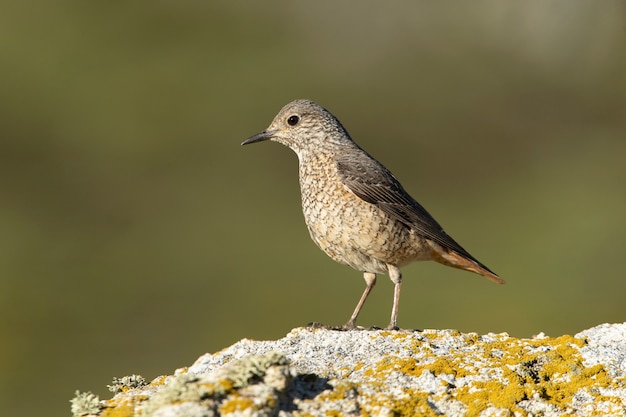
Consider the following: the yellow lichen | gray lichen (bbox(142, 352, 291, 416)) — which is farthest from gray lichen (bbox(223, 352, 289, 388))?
the yellow lichen

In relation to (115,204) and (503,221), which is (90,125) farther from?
(503,221)

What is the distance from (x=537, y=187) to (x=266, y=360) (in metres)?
23.8

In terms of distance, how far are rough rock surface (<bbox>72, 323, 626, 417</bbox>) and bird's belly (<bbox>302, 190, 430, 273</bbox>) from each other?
1.69 metres

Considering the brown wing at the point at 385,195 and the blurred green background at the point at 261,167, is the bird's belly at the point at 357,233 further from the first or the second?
the blurred green background at the point at 261,167

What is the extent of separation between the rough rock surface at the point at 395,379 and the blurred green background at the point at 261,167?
856cm

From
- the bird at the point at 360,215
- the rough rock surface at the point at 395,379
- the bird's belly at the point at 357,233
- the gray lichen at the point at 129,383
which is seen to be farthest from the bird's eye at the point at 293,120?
the gray lichen at the point at 129,383

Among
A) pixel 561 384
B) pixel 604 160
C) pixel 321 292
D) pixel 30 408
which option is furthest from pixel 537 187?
pixel 561 384

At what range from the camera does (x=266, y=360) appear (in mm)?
5328

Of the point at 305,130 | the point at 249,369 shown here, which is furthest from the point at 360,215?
the point at 249,369

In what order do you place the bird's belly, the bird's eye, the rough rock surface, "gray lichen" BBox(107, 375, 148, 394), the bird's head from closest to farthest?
the rough rock surface
"gray lichen" BBox(107, 375, 148, 394)
the bird's belly
the bird's head
the bird's eye

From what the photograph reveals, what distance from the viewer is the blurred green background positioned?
18672mm

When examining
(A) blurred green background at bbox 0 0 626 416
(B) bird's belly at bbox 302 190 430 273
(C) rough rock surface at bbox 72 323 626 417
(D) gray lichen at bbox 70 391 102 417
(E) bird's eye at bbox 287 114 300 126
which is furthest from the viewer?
(A) blurred green background at bbox 0 0 626 416

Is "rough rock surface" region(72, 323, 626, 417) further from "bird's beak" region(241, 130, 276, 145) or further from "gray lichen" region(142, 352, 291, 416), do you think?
"bird's beak" region(241, 130, 276, 145)

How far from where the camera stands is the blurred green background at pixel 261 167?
61.3ft
